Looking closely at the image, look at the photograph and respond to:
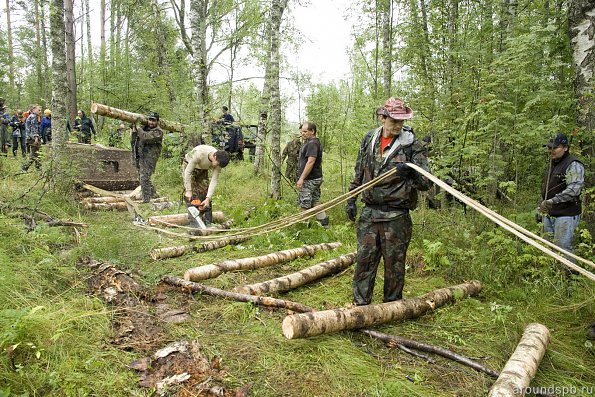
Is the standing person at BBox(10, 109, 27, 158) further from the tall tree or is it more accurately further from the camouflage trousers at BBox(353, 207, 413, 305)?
the camouflage trousers at BBox(353, 207, 413, 305)

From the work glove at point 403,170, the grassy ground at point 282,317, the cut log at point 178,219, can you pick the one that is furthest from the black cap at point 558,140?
the cut log at point 178,219

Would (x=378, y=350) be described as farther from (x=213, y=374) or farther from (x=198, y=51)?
(x=198, y=51)

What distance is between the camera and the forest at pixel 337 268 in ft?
9.47

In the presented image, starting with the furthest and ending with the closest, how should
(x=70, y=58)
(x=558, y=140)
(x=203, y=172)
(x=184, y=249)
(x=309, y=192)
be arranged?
(x=70, y=58), (x=309, y=192), (x=203, y=172), (x=184, y=249), (x=558, y=140)

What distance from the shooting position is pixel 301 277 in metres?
4.78

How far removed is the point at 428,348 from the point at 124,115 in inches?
328

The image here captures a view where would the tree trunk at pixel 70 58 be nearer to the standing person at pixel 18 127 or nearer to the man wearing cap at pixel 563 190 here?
the standing person at pixel 18 127

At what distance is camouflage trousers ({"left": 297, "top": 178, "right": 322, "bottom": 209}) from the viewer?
7.36m

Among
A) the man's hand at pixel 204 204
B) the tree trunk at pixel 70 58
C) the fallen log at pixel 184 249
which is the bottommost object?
the fallen log at pixel 184 249

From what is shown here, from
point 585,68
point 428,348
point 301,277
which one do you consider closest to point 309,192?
point 301,277

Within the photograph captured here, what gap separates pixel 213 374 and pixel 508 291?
386 cm

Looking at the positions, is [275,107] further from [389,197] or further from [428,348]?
[428,348]

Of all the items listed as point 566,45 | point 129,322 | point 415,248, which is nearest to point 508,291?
point 415,248

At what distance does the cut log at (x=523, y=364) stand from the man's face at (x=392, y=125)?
225 centimetres
